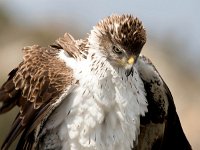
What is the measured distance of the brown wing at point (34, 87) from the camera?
10852mm

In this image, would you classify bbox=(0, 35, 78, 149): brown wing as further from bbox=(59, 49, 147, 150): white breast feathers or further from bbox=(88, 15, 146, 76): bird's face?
bbox=(88, 15, 146, 76): bird's face

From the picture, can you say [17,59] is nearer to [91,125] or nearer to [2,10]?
[2,10]

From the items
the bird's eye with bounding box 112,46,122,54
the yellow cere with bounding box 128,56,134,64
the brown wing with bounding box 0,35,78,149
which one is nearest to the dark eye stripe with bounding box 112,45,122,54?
the bird's eye with bounding box 112,46,122,54

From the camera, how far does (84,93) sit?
35.9ft

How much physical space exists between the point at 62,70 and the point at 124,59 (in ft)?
2.65

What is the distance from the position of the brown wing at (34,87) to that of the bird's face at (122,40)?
22.0 inches

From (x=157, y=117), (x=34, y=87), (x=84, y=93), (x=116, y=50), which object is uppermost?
(x=116, y=50)

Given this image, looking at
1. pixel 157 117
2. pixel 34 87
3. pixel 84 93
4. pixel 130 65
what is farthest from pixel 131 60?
pixel 157 117

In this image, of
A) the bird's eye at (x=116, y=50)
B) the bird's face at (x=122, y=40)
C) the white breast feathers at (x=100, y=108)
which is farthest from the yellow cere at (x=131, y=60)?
the white breast feathers at (x=100, y=108)

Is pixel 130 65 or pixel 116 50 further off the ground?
pixel 116 50

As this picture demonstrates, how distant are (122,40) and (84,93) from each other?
798 millimetres

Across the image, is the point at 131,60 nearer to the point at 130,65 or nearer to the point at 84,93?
the point at 130,65

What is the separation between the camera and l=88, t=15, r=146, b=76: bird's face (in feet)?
35.3

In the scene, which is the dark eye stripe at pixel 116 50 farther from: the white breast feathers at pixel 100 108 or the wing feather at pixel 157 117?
the wing feather at pixel 157 117
